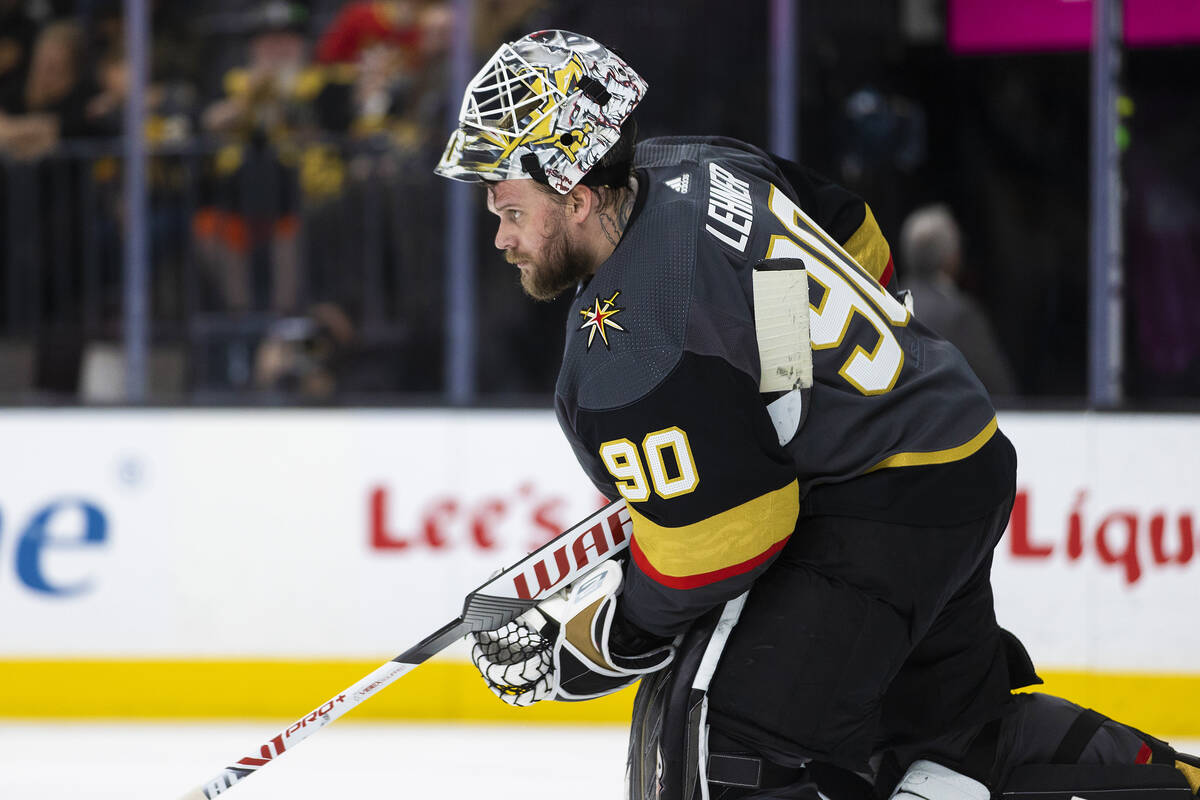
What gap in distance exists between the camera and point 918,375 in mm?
1752

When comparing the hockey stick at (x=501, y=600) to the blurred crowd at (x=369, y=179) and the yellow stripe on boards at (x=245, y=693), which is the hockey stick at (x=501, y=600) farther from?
the blurred crowd at (x=369, y=179)

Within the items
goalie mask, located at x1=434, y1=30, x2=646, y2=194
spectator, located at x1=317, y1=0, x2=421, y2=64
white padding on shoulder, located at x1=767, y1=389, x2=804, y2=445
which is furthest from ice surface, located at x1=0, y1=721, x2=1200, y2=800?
spectator, located at x1=317, y1=0, x2=421, y2=64

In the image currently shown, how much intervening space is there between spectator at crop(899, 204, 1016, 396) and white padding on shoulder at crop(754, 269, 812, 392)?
2392 millimetres

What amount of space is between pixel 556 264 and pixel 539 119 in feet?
0.60

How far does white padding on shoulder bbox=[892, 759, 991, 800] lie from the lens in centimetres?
184

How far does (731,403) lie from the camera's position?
1584 mm

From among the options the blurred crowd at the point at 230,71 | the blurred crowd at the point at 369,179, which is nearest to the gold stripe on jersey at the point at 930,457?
the blurred crowd at the point at 369,179

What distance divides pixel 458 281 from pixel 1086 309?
1906 mm

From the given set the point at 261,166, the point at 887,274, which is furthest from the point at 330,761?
the point at 887,274

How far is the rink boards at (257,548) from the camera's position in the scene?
389 cm

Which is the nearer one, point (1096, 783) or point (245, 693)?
point (1096, 783)

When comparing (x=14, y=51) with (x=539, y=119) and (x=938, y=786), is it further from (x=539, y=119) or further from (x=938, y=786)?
(x=938, y=786)

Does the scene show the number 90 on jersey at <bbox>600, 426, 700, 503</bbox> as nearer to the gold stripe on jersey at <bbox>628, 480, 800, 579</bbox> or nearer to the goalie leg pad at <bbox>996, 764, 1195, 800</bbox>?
the gold stripe on jersey at <bbox>628, 480, 800, 579</bbox>

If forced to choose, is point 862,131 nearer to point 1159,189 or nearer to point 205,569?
point 1159,189
